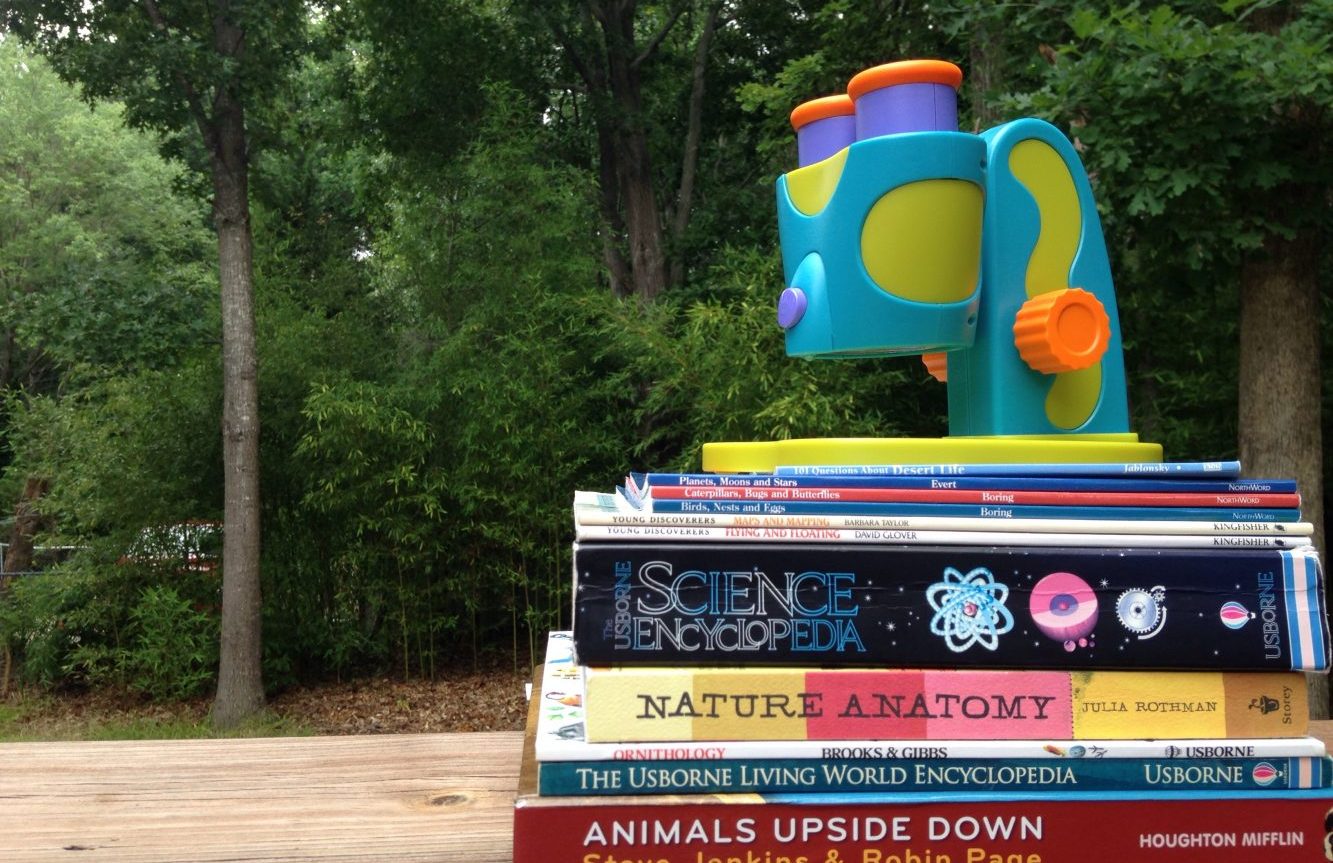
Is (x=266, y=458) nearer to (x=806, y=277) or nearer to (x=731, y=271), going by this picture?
(x=731, y=271)

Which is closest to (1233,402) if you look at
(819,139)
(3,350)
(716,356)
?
(716,356)

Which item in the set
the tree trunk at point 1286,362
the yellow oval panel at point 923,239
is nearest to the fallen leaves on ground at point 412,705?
the tree trunk at point 1286,362

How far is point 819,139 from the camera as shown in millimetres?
1304

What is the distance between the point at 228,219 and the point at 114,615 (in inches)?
116

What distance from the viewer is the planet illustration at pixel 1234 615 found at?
789 mm

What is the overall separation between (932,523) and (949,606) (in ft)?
0.19

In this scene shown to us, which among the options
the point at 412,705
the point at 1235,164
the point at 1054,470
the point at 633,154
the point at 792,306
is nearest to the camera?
the point at 1054,470

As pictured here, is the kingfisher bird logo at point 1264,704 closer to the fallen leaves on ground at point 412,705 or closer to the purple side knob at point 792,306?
A: the purple side knob at point 792,306

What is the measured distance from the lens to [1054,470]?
2.91 feet

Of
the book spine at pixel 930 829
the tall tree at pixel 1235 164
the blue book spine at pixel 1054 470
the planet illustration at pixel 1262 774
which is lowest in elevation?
the book spine at pixel 930 829

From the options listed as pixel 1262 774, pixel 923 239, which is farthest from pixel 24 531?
pixel 1262 774

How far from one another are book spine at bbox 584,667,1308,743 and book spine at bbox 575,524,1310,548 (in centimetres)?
9

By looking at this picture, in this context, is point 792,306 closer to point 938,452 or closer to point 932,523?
point 938,452

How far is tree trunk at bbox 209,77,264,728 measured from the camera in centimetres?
658
